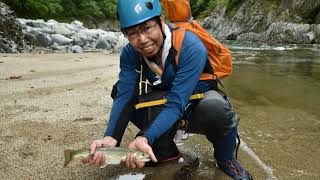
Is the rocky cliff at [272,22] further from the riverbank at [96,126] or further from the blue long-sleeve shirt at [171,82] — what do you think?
the blue long-sleeve shirt at [171,82]

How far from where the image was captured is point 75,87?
20.7 feet

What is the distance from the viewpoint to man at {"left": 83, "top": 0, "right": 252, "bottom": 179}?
251 cm

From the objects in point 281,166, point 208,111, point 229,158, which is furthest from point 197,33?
point 281,166

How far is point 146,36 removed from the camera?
2590mm

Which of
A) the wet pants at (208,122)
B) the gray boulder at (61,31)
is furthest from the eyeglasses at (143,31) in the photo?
the gray boulder at (61,31)

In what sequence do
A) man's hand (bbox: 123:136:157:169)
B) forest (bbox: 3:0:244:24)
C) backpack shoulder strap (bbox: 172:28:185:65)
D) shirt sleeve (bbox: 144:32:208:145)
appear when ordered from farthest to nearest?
forest (bbox: 3:0:244:24), backpack shoulder strap (bbox: 172:28:185:65), shirt sleeve (bbox: 144:32:208:145), man's hand (bbox: 123:136:157:169)

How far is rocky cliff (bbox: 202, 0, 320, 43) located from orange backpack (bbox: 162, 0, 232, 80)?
2243 cm

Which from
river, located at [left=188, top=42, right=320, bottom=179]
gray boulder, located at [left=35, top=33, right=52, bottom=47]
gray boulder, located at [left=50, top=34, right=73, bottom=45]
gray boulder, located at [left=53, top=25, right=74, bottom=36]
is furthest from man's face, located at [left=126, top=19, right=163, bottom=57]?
gray boulder, located at [left=53, top=25, right=74, bottom=36]

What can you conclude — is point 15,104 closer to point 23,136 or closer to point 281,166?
point 23,136

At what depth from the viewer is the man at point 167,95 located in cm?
251

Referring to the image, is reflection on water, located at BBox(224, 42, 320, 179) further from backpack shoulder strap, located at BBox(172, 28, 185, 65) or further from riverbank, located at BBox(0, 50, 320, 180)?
backpack shoulder strap, located at BBox(172, 28, 185, 65)

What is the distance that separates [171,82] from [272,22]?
28.7 meters

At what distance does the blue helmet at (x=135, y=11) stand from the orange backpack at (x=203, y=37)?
27 cm

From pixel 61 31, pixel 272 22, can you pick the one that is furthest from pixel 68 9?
pixel 61 31
